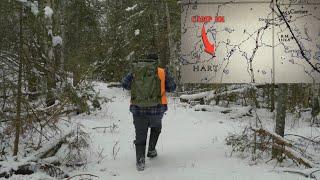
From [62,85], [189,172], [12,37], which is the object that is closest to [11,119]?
[12,37]

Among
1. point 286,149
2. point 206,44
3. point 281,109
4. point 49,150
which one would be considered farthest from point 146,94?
point 286,149

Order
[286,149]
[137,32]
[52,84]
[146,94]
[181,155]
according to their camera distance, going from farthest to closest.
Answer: [137,32] → [52,84] → [181,155] → [146,94] → [286,149]

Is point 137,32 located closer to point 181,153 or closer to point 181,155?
point 181,153

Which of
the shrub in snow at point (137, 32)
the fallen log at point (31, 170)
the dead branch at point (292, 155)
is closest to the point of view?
the fallen log at point (31, 170)

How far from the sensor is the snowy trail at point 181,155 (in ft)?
22.4

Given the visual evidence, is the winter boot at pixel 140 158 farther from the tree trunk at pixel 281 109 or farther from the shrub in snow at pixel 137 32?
the shrub in snow at pixel 137 32

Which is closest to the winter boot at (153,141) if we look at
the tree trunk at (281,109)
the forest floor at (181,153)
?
the forest floor at (181,153)

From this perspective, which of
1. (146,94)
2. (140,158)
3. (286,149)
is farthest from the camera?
(146,94)

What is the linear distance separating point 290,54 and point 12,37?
160 inches

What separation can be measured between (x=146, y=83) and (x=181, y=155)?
5.16 feet

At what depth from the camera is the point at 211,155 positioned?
317 inches

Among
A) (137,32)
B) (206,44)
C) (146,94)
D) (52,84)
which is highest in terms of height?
(137,32)

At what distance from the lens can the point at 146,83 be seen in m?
7.41
